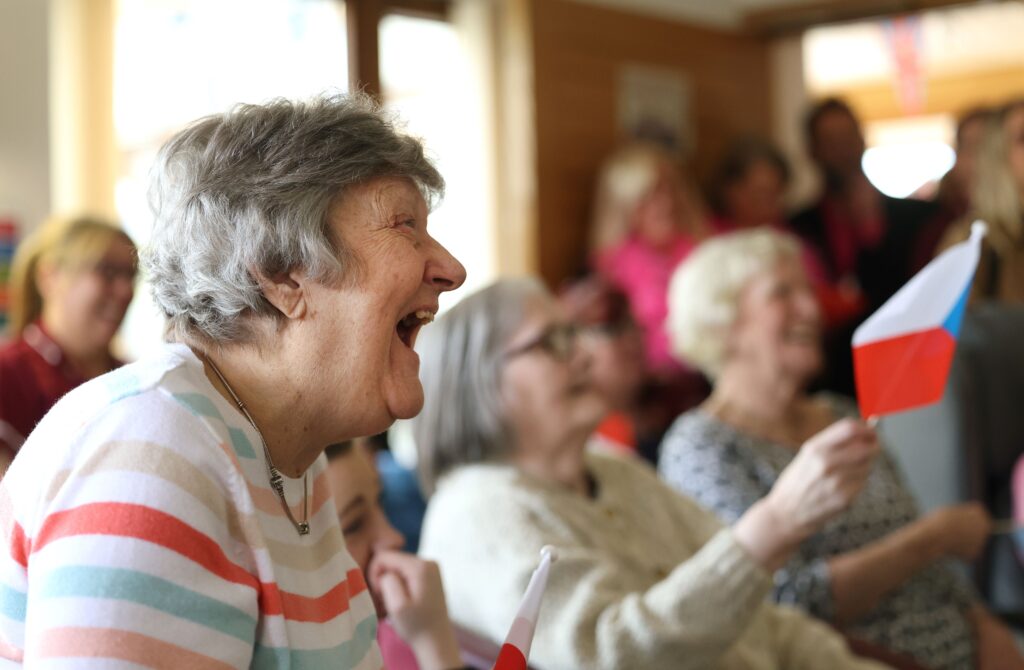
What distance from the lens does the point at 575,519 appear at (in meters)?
1.90

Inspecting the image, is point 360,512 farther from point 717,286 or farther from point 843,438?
point 717,286

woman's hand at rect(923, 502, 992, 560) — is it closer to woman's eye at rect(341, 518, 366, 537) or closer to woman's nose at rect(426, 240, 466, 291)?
woman's eye at rect(341, 518, 366, 537)

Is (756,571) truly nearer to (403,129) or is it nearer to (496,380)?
(496,380)

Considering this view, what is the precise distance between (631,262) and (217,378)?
377 centimetres

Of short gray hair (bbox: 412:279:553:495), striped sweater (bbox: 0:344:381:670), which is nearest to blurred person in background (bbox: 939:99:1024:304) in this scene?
short gray hair (bbox: 412:279:553:495)

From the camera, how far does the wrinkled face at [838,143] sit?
16.0 feet

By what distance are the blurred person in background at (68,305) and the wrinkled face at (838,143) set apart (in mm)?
2915

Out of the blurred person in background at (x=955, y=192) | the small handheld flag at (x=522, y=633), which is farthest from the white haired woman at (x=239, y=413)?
the blurred person in background at (x=955, y=192)

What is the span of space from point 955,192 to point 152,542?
14.2ft

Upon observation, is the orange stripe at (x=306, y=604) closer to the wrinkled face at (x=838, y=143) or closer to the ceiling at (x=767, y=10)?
the wrinkled face at (x=838, y=143)

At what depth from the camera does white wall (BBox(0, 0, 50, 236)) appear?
394 cm

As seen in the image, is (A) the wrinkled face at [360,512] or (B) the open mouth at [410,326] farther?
(A) the wrinkled face at [360,512]

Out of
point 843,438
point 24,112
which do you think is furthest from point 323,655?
point 24,112

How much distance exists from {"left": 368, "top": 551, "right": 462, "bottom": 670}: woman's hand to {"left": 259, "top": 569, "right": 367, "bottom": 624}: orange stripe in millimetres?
338
